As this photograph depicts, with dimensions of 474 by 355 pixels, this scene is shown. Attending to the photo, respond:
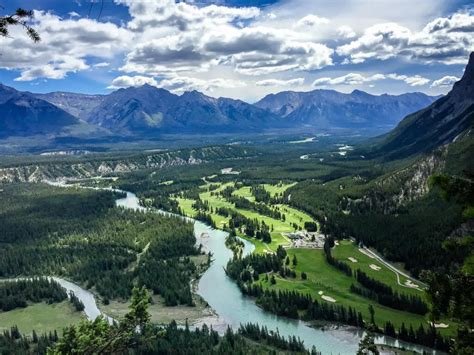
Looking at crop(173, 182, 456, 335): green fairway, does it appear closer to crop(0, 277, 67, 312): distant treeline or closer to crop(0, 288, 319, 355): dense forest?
crop(0, 288, 319, 355): dense forest

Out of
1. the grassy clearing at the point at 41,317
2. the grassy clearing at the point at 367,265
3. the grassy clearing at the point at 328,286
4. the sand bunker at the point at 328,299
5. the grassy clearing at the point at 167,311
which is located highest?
the grassy clearing at the point at 367,265

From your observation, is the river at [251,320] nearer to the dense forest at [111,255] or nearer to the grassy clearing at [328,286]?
the dense forest at [111,255]

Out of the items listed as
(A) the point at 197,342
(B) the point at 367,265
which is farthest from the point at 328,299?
(A) the point at 197,342

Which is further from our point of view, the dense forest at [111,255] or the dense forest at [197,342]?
the dense forest at [111,255]

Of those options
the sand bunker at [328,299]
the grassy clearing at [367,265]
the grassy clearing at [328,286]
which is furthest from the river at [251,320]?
the grassy clearing at [367,265]

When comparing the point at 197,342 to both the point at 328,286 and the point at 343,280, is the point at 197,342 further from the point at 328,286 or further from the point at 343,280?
the point at 343,280

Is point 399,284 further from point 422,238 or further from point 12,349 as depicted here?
point 12,349

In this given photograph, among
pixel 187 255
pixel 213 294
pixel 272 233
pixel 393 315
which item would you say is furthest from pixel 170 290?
pixel 272 233
